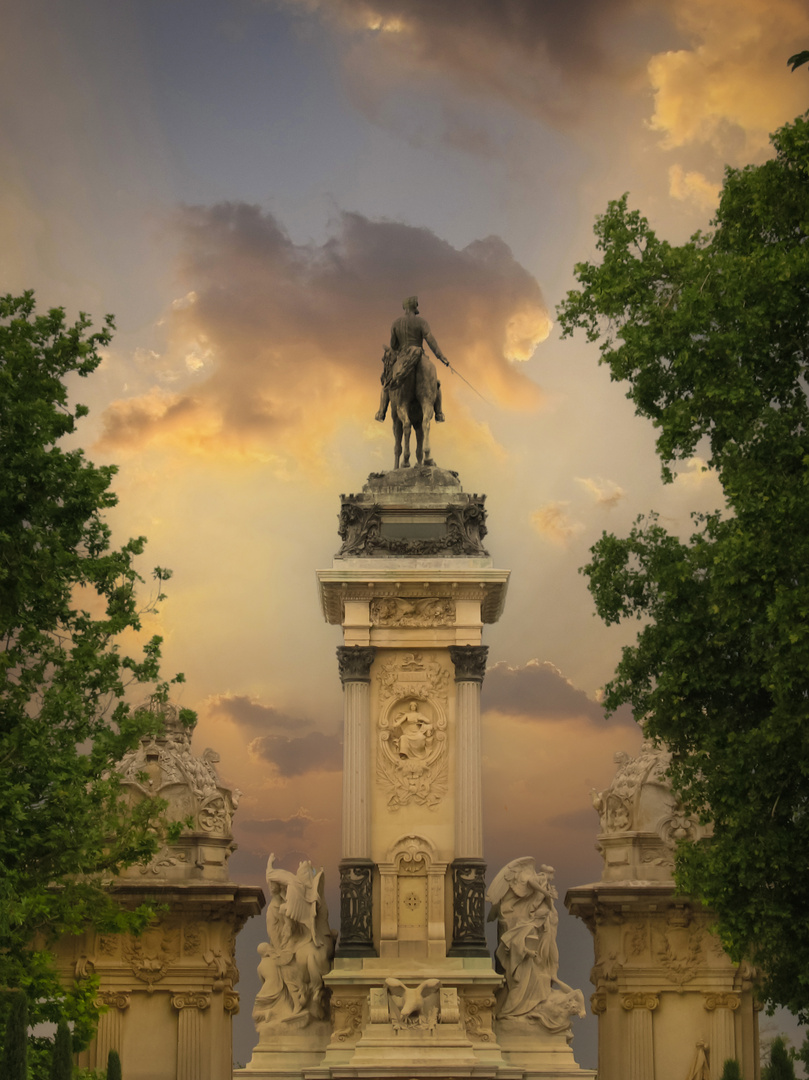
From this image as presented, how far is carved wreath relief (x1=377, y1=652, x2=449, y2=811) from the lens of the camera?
100 feet

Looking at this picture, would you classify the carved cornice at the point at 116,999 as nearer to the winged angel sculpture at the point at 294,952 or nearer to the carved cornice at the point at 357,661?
the winged angel sculpture at the point at 294,952

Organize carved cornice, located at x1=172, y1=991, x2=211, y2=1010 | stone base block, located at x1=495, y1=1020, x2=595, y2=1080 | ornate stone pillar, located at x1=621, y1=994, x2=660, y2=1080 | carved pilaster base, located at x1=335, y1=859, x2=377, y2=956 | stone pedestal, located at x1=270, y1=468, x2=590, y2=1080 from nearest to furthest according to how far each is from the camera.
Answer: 1. stone pedestal, located at x1=270, y1=468, x2=590, y2=1080
2. stone base block, located at x1=495, y1=1020, x2=595, y2=1080
3. carved pilaster base, located at x1=335, y1=859, x2=377, y2=956
4. ornate stone pillar, located at x1=621, y1=994, x2=660, y2=1080
5. carved cornice, located at x1=172, y1=991, x2=211, y2=1010

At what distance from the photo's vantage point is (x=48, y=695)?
23297 millimetres

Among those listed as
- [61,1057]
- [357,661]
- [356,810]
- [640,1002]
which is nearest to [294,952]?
[356,810]

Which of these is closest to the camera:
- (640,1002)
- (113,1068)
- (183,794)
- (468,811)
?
(468,811)

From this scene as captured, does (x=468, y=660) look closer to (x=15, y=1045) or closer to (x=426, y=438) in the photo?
(x=426, y=438)

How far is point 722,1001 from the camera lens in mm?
35438

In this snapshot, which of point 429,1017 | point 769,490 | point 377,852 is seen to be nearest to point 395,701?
point 377,852

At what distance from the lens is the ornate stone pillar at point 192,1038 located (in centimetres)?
3534

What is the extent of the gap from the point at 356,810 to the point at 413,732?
169cm

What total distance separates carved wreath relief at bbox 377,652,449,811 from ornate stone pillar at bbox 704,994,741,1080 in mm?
8862

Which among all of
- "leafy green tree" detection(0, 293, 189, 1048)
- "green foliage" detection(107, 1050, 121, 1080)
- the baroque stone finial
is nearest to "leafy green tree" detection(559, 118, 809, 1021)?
"leafy green tree" detection(0, 293, 189, 1048)

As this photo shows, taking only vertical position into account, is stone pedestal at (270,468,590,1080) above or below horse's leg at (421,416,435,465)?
below

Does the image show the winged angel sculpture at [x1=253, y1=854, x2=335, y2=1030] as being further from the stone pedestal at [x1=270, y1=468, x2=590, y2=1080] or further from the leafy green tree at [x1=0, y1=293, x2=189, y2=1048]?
the leafy green tree at [x1=0, y1=293, x2=189, y2=1048]
